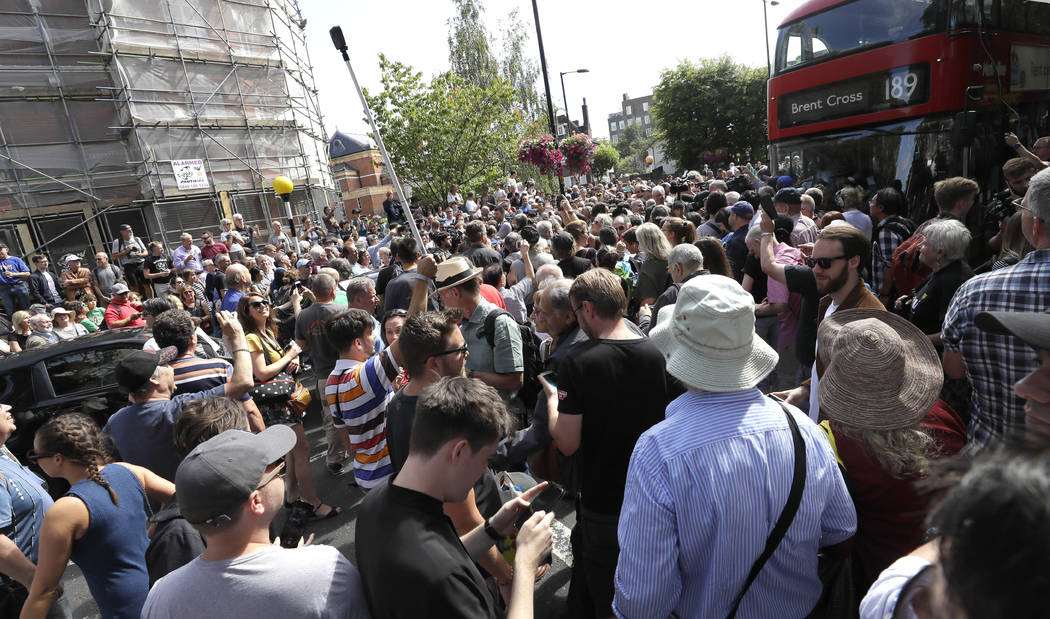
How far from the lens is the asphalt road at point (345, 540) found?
3248 mm

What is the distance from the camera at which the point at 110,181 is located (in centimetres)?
1480

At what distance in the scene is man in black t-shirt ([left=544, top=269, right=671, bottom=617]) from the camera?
7.53 feet

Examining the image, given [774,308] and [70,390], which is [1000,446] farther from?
[70,390]

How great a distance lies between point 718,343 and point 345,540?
366cm

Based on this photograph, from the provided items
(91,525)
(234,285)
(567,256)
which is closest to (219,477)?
(91,525)

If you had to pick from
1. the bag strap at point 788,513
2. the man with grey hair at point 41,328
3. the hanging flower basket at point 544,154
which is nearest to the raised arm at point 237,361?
the bag strap at point 788,513

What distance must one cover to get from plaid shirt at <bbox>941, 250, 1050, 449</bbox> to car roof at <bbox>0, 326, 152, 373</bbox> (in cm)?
677

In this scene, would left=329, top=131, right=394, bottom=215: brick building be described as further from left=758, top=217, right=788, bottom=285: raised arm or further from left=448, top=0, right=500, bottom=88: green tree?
left=758, top=217, right=788, bottom=285: raised arm

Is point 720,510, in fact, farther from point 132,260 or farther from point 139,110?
point 139,110

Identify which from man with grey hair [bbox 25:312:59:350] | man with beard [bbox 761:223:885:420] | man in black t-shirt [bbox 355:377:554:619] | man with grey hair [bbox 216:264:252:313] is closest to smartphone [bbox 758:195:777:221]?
man with beard [bbox 761:223:885:420]

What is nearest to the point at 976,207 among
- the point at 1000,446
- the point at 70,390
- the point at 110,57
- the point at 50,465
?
the point at 1000,446

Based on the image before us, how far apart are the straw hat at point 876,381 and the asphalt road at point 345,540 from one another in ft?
7.37

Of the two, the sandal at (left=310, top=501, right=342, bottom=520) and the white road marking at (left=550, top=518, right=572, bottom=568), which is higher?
the sandal at (left=310, top=501, right=342, bottom=520)

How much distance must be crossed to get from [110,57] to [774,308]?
17.8 meters
